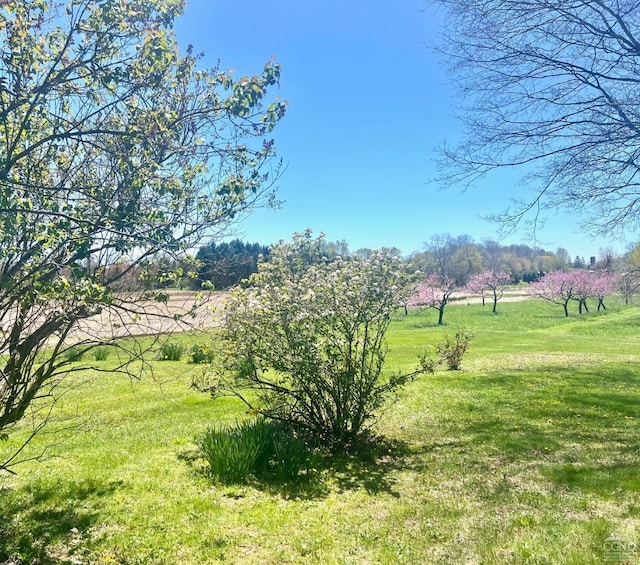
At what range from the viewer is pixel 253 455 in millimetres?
5062

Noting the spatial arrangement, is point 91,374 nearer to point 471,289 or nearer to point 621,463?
point 621,463

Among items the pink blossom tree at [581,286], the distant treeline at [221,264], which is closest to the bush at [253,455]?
the distant treeline at [221,264]

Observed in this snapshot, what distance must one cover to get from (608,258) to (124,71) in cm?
5548

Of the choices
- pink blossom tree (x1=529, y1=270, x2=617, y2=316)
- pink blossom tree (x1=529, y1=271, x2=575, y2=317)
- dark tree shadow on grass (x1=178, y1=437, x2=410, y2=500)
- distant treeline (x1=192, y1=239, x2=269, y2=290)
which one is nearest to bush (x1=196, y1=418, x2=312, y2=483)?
dark tree shadow on grass (x1=178, y1=437, x2=410, y2=500)

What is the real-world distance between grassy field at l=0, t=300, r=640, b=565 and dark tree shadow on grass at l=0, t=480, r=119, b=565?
17 millimetres

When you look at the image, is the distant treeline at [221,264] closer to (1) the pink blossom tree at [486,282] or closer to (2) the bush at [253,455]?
(2) the bush at [253,455]

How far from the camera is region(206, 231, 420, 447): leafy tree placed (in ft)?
18.8

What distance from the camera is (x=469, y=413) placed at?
8180 mm

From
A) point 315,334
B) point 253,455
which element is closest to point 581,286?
point 315,334

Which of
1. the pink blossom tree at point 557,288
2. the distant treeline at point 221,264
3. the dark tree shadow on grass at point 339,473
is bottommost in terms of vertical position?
the dark tree shadow on grass at point 339,473

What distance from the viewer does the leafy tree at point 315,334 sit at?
5742 millimetres

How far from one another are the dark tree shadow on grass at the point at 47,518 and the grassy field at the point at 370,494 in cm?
2

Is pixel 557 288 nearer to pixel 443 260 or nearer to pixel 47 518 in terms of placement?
pixel 443 260

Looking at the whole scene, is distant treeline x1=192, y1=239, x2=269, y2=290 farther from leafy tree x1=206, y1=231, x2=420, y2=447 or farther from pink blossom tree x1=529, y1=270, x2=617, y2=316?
pink blossom tree x1=529, y1=270, x2=617, y2=316
